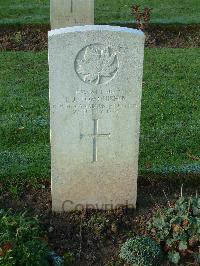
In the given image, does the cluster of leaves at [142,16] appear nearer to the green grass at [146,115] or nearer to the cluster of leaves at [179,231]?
the green grass at [146,115]

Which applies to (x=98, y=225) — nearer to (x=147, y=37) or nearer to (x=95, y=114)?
(x=95, y=114)

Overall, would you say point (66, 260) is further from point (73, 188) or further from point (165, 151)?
point (165, 151)

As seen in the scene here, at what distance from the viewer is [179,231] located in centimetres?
461

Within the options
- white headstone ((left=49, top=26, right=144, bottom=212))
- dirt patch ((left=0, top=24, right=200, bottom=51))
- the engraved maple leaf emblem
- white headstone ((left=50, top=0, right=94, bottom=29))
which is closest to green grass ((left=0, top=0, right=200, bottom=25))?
dirt patch ((left=0, top=24, right=200, bottom=51))

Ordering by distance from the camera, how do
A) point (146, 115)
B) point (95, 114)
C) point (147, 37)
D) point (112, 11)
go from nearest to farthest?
point (95, 114), point (146, 115), point (147, 37), point (112, 11)

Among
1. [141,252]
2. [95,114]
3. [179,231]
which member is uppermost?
[95,114]

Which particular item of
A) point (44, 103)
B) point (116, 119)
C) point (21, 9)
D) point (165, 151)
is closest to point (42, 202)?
point (116, 119)

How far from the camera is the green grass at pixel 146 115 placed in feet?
19.8

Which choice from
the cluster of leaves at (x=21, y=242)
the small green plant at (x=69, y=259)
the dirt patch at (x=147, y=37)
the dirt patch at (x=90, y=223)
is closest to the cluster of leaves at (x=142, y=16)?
the dirt patch at (x=147, y=37)

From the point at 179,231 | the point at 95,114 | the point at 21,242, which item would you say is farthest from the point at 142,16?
the point at 21,242

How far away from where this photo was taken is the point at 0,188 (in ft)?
18.2

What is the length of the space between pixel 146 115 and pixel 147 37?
3.79 meters

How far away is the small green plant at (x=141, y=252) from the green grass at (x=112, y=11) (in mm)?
7626

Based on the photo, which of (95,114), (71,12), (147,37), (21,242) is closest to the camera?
(21,242)
